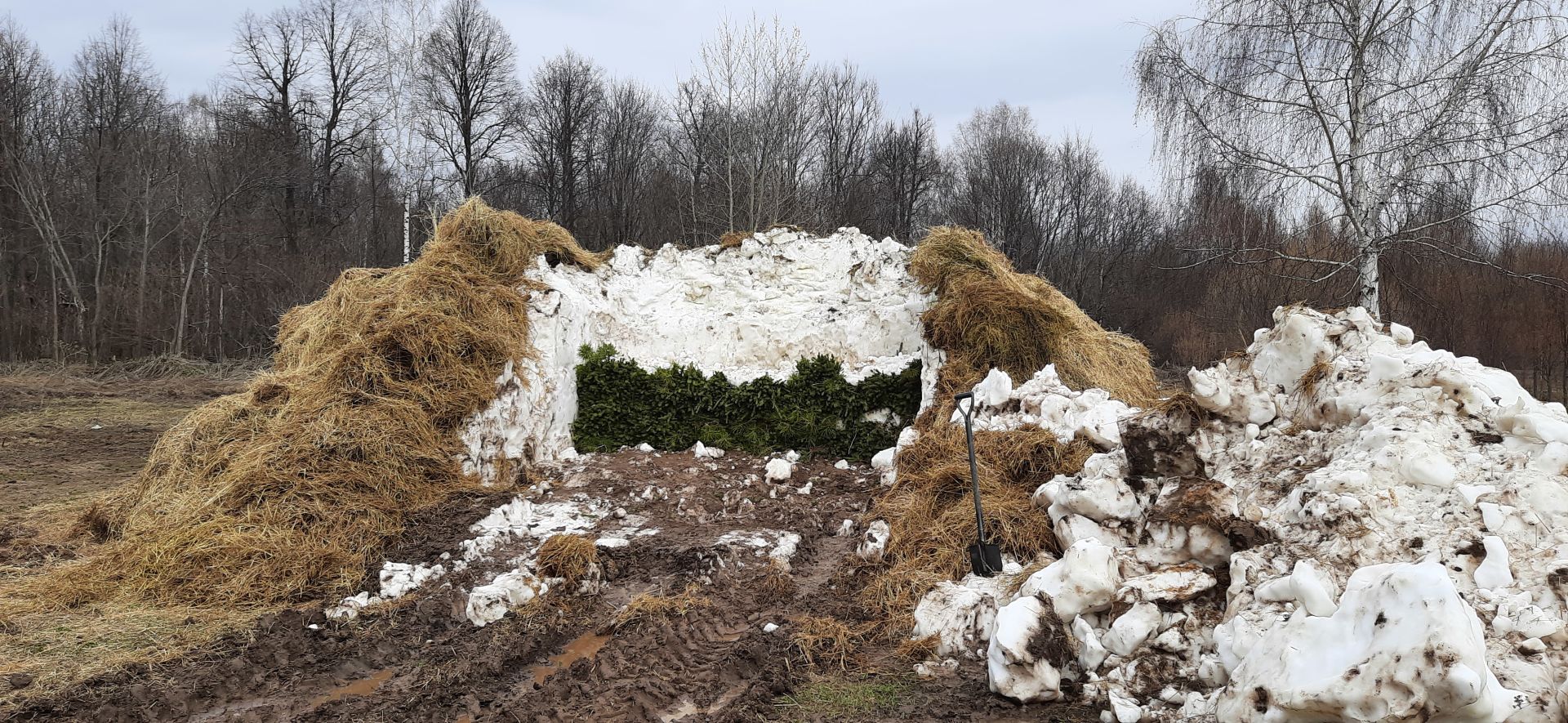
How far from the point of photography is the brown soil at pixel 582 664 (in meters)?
3.94

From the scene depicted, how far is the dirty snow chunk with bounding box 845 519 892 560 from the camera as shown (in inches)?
225

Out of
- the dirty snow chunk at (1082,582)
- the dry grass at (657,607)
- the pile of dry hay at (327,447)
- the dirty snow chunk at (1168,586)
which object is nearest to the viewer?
the dirty snow chunk at (1168,586)

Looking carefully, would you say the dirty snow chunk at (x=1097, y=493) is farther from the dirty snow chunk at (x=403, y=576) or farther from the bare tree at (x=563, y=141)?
the bare tree at (x=563, y=141)

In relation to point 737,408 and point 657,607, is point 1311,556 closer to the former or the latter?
point 657,607

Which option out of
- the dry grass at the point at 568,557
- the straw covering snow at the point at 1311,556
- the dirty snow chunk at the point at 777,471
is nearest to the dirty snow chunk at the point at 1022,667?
the straw covering snow at the point at 1311,556

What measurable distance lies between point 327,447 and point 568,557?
8.21 feet

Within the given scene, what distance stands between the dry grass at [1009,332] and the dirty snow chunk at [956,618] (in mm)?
3162

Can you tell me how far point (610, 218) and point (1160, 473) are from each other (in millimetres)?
24930

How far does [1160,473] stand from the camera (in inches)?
193

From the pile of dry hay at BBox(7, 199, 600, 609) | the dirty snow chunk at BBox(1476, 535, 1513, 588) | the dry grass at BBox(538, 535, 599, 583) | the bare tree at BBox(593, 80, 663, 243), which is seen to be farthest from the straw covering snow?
the bare tree at BBox(593, 80, 663, 243)

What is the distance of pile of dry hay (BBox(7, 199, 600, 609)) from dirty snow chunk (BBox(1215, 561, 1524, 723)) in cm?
562

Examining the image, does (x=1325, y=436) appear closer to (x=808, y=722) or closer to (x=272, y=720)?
(x=808, y=722)

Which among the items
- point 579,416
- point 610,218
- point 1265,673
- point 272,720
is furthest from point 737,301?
point 610,218

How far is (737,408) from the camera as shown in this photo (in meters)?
9.11
